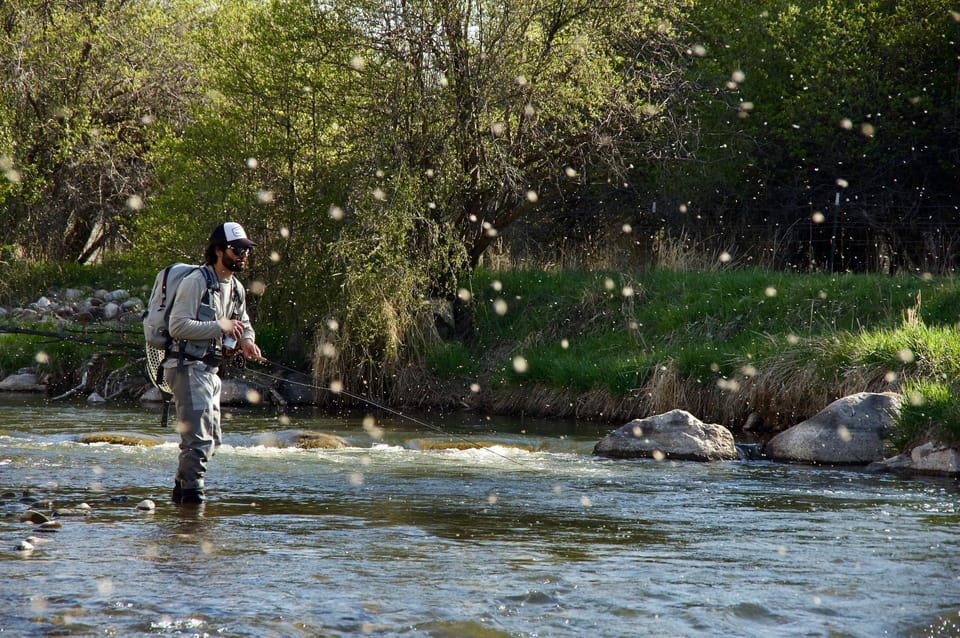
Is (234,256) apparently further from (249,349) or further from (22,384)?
(22,384)

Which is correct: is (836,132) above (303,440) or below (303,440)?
above

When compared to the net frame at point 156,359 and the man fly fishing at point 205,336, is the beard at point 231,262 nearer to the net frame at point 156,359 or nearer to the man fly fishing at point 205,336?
the man fly fishing at point 205,336

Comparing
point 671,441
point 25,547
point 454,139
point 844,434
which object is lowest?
point 25,547

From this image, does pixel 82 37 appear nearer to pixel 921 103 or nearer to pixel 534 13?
pixel 534 13

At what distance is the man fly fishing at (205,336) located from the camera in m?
8.30

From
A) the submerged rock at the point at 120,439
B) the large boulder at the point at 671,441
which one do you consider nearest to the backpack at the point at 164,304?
the submerged rock at the point at 120,439

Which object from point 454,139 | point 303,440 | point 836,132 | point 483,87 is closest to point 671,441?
point 303,440

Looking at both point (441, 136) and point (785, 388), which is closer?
point (785, 388)

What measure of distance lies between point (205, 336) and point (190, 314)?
209 mm

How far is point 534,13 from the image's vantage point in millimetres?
18266

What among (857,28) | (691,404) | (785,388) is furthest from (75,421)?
(857,28)

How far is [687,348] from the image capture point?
1706 centimetres

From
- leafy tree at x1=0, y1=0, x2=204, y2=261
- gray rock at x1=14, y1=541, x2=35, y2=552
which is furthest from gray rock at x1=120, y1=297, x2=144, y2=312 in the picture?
gray rock at x1=14, y1=541, x2=35, y2=552

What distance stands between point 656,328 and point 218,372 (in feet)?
35.6
